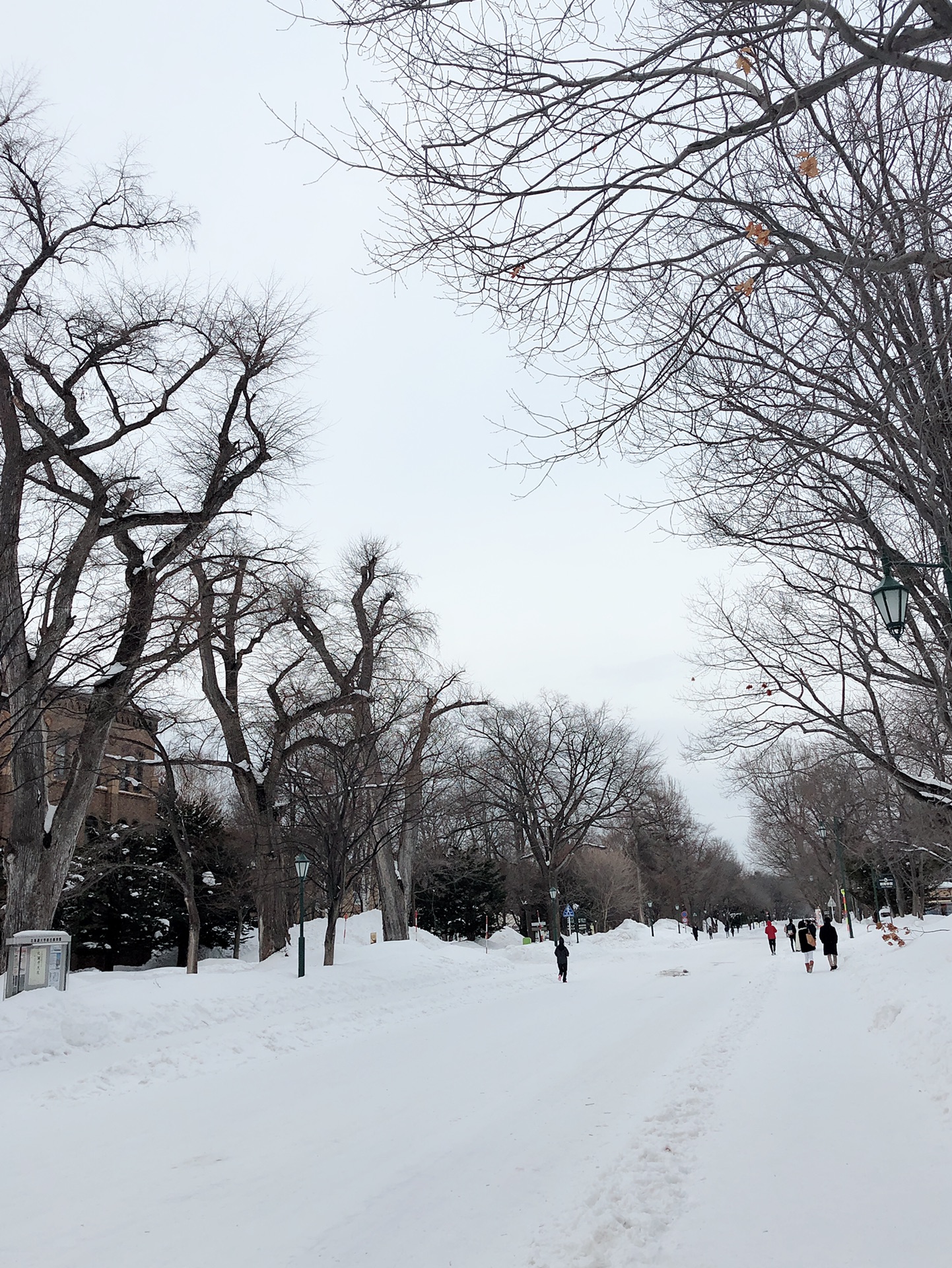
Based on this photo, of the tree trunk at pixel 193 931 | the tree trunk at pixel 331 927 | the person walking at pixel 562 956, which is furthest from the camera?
the tree trunk at pixel 193 931

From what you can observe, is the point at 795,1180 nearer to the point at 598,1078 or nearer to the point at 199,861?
the point at 598,1078

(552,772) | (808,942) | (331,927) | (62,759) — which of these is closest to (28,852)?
(62,759)

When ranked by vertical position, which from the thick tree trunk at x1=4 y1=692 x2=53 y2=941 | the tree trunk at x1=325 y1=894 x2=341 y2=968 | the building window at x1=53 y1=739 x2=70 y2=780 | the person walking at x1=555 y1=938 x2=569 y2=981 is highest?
the building window at x1=53 y1=739 x2=70 y2=780

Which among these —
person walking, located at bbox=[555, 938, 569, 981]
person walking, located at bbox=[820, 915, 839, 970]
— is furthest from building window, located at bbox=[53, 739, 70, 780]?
person walking, located at bbox=[820, 915, 839, 970]

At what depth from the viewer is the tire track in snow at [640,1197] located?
15.6 ft

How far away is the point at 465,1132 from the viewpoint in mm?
7609

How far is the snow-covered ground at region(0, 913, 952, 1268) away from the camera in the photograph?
509cm

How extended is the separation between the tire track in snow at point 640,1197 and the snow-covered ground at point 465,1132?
0.02 m

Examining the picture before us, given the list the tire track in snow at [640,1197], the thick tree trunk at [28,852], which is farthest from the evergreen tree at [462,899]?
the tire track in snow at [640,1197]

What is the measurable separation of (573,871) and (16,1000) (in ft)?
185

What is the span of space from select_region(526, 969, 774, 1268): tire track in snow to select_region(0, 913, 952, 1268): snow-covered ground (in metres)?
0.02

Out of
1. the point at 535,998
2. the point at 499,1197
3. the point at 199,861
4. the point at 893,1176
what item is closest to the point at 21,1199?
the point at 499,1197

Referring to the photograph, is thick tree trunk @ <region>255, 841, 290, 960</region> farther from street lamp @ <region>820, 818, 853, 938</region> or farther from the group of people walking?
street lamp @ <region>820, 818, 853, 938</region>

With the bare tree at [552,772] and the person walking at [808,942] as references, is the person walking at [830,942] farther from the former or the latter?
the bare tree at [552,772]
